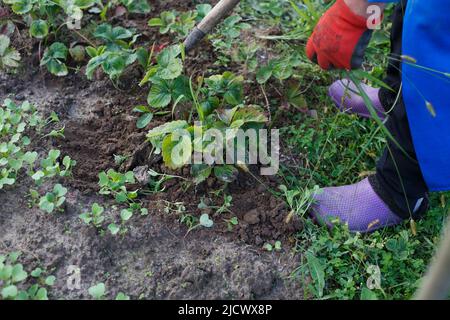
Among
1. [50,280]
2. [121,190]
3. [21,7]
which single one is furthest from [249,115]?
[21,7]

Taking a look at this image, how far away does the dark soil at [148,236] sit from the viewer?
1.63 metres

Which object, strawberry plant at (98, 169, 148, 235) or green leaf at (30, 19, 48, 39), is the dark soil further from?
green leaf at (30, 19, 48, 39)

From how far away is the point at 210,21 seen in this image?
1959 mm

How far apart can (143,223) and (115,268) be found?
6.5 inches

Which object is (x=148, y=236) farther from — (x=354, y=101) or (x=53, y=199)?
(x=354, y=101)

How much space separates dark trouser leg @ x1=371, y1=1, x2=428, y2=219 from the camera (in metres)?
1.71

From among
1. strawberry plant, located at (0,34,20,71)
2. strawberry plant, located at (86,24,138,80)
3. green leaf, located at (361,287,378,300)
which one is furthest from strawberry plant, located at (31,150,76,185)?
green leaf, located at (361,287,378,300)

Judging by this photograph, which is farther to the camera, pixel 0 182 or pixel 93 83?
pixel 93 83

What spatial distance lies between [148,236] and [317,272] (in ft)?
1.68

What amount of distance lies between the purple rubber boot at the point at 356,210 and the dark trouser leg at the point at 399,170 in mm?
28

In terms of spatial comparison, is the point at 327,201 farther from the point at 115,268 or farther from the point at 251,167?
the point at 115,268

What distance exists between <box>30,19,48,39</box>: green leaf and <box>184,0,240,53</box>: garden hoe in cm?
52

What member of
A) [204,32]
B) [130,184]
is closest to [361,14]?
[204,32]

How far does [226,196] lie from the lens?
6.03ft
